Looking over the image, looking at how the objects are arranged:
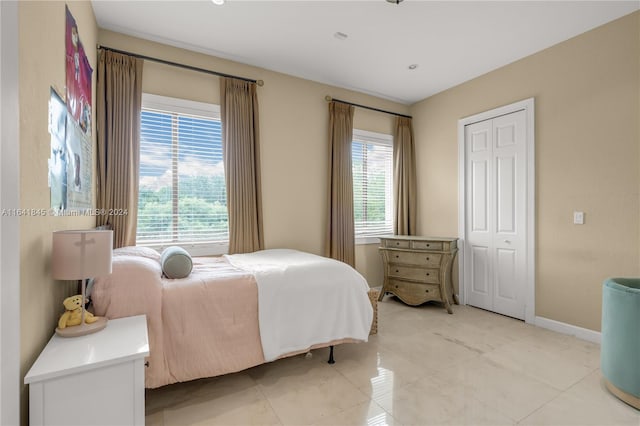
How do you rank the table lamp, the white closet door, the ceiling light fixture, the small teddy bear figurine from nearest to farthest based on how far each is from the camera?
the table lamp, the small teddy bear figurine, the ceiling light fixture, the white closet door

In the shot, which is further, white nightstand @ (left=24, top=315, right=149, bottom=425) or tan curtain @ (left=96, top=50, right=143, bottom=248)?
tan curtain @ (left=96, top=50, right=143, bottom=248)

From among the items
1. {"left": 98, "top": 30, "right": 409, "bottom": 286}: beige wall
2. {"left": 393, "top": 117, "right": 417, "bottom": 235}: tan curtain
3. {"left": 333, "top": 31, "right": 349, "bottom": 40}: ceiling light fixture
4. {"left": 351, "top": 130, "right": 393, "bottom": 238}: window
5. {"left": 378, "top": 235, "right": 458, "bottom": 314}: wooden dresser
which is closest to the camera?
{"left": 333, "top": 31, "right": 349, "bottom": 40}: ceiling light fixture

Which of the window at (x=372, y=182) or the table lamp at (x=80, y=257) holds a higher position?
the window at (x=372, y=182)

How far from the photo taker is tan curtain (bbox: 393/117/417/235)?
4.55 meters

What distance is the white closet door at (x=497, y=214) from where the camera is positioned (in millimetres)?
3426

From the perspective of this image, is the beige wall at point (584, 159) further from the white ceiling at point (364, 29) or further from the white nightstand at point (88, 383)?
the white nightstand at point (88, 383)

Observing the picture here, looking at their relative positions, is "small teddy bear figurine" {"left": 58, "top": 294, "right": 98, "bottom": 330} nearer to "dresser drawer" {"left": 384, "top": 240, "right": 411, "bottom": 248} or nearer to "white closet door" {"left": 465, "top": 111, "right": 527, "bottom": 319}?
"dresser drawer" {"left": 384, "top": 240, "right": 411, "bottom": 248}

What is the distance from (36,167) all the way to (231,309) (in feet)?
4.09

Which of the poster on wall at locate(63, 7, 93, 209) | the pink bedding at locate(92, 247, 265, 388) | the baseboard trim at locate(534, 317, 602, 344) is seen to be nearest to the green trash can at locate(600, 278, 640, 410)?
the baseboard trim at locate(534, 317, 602, 344)

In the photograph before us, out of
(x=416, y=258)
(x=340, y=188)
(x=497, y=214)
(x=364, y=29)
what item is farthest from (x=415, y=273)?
(x=364, y=29)

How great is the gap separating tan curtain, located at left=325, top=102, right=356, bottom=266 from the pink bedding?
188 cm

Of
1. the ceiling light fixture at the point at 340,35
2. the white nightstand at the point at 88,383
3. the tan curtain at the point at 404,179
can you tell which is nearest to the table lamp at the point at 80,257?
the white nightstand at the point at 88,383

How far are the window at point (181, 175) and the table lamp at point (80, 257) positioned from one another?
1.64 metres

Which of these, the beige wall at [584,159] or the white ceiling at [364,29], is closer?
the white ceiling at [364,29]
